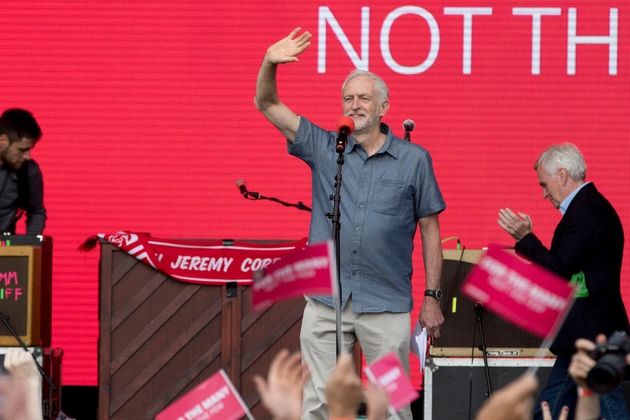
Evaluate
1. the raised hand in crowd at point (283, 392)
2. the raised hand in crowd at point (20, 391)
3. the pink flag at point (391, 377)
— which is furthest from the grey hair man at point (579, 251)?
the raised hand in crowd at point (20, 391)

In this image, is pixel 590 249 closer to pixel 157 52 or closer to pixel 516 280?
pixel 516 280

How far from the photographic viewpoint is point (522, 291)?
3365mm

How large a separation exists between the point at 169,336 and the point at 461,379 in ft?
4.53

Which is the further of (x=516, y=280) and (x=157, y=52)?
(x=157, y=52)

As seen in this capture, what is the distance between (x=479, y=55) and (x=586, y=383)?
14.5 ft

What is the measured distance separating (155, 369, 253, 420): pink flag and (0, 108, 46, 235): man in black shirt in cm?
318

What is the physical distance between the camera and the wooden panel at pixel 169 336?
19.7 feet

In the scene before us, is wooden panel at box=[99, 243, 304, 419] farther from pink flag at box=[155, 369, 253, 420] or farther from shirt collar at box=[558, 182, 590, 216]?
pink flag at box=[155, 369, 253, 420]

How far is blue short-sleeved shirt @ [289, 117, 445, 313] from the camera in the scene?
476cm

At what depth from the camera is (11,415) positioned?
7.47 feet

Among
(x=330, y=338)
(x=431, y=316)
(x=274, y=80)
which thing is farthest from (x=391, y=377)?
(x=274, y=80)

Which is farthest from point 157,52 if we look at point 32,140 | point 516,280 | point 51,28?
point 516,280

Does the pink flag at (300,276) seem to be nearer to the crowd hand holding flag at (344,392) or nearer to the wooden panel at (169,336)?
the crowd hand holding flag at (344,392)

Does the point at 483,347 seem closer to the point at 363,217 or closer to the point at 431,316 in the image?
the point at 431,316
